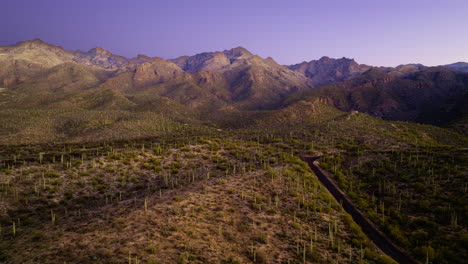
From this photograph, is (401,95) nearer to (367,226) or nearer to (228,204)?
(367,226)

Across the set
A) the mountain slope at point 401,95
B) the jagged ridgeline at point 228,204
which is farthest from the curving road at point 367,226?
the mountain slope at point 401,95

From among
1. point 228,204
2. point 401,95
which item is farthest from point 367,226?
point 401,95

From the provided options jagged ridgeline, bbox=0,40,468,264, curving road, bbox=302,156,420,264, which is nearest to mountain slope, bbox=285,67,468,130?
jagged ridgeline, bbox=0,40,468,264

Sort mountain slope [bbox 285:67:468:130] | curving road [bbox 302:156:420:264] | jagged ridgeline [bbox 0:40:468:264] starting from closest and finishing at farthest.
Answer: jagged ridgeline [bbox 0:40:468:264], curving road [bbox 302:156:420:264], mountain slope [bbox 285:67:468:130]

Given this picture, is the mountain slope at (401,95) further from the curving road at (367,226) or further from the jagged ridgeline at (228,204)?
the curving road at (367,226)

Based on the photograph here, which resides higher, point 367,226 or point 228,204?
point 228,204

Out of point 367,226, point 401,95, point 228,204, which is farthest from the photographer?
point 401,95

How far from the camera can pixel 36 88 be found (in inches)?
6855

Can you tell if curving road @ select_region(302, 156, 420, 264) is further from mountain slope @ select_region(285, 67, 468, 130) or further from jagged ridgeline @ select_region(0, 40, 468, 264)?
mountain slope @ select_region(285, 67, 468, 130)

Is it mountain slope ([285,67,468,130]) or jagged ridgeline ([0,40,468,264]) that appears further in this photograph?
mountain slope ([285,67,468,130])

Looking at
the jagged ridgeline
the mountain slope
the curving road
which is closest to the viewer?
the jagged ridgeline

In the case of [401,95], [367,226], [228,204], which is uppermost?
[401,95]

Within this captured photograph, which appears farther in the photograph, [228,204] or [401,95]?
[401,95]

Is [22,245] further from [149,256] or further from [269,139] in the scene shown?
[269,139]
